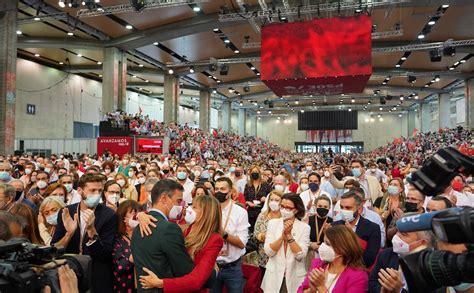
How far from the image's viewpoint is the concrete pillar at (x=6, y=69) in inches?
645

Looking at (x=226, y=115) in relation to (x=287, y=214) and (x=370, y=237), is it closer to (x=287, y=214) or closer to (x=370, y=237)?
(x=287, y=214)

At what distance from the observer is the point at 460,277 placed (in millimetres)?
1466

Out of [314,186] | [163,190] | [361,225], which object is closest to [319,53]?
[314,186]

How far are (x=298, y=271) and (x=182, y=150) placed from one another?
20.2 m

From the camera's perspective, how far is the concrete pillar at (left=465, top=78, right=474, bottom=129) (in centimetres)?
2989

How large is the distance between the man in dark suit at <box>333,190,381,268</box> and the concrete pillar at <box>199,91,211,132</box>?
3295 cm

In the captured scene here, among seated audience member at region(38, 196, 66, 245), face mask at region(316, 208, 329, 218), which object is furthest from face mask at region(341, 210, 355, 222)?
seated audience member at region(38, 196, 66, 245)

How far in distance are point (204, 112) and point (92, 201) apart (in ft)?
110

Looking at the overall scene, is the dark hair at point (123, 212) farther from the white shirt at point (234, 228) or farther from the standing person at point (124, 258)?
the white shirt at point (234, 228)

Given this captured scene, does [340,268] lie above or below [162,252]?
below

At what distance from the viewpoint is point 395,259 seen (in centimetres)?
316

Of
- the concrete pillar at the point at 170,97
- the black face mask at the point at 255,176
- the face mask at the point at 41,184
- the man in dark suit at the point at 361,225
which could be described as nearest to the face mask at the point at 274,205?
the man in dark suit at the point at 361,225

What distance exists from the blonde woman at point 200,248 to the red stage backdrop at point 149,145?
1917 cm

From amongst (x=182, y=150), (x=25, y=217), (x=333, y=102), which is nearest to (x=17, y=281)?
(x=25, y=217)
